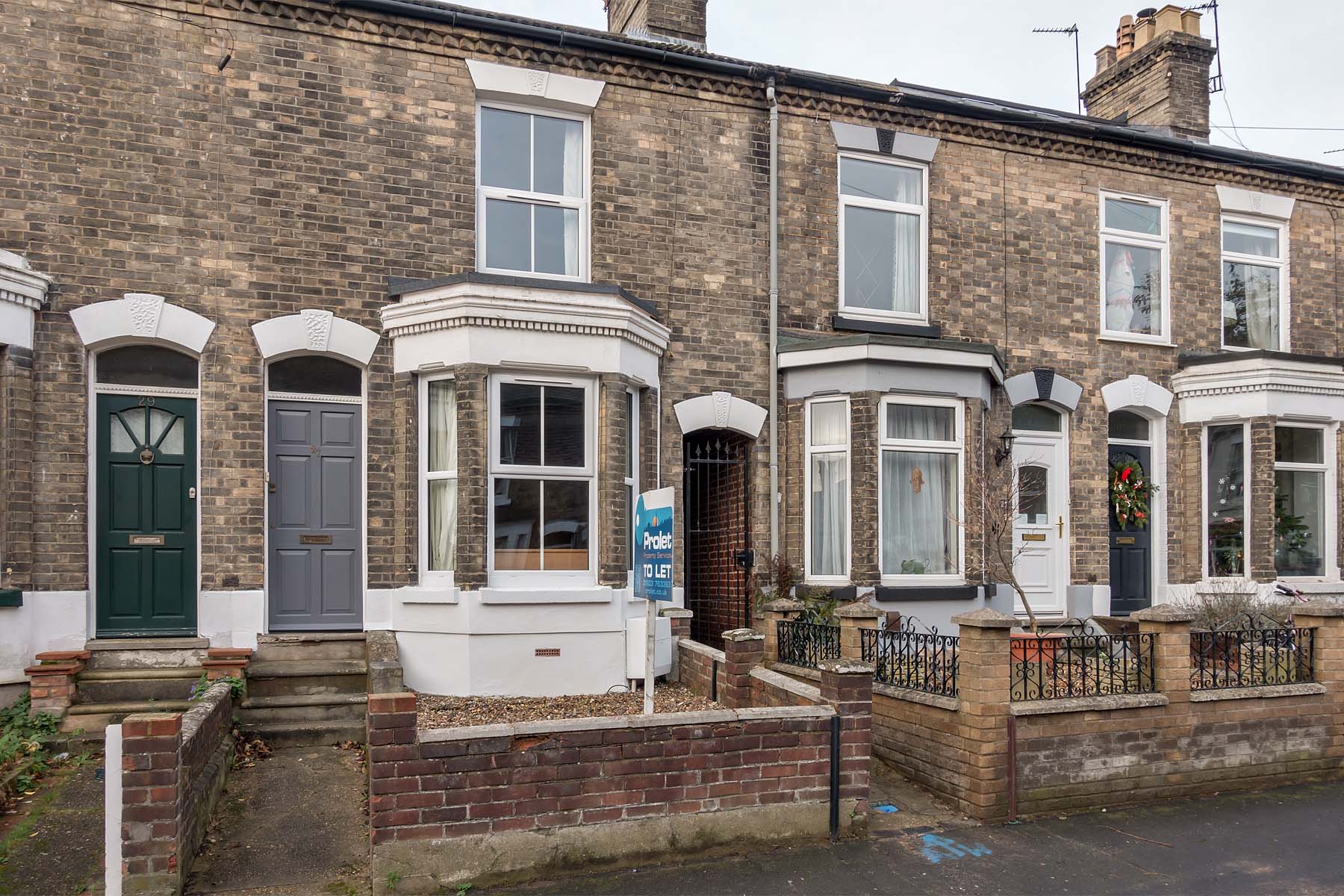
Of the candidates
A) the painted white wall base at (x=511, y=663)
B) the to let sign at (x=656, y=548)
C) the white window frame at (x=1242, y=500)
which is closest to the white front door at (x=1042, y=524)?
the white window frame at (x=1242, y=500)

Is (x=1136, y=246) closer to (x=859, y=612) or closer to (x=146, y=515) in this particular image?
(x=859, y=612)

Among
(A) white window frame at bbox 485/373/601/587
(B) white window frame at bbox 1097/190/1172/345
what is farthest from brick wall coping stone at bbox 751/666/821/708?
(B) white window frame at bbox 1097/190/1172/345

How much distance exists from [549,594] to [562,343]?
2.30 metres

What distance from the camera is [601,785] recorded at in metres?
5.64

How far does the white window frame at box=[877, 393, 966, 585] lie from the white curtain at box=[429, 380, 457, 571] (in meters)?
4.43

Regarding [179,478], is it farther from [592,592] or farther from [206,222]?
[592,592]

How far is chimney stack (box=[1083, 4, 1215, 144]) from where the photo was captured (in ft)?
45.0

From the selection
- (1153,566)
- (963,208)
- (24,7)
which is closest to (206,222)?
(24,7)

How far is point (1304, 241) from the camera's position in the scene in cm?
1361

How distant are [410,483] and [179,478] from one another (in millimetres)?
2044

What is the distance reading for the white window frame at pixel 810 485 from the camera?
1061cm

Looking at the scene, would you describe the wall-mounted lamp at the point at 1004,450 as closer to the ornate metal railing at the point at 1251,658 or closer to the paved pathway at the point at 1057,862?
the ornate metal railing at the point at 1251,658

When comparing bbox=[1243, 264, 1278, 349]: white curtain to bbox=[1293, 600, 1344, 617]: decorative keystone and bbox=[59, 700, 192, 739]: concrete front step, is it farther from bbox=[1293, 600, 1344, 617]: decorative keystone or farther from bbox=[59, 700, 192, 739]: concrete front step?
bbox=[59, 700, 192, 739]: concrete front step

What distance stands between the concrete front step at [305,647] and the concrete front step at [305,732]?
0.88 metres
